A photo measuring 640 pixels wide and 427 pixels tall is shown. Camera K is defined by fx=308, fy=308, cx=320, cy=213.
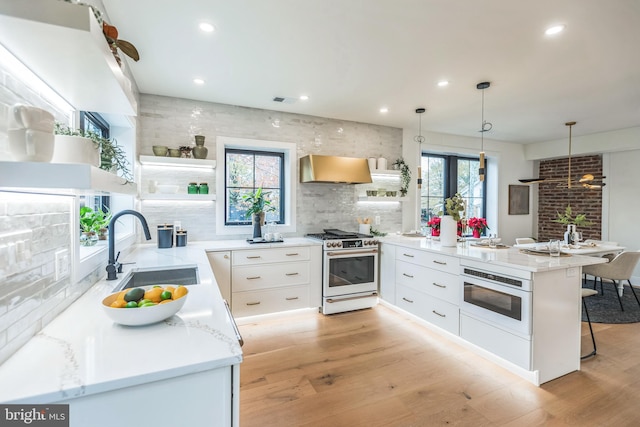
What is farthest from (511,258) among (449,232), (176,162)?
Result: (176,162)

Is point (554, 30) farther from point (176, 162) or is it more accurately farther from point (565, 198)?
point (565, 198)

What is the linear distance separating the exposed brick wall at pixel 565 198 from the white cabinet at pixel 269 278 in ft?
17.0

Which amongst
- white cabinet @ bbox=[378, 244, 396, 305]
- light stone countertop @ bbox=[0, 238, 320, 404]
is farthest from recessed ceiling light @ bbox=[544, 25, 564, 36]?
light stone countertop @ bbox=[0, 238, 320, 404]

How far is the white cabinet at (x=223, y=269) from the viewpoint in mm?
3404

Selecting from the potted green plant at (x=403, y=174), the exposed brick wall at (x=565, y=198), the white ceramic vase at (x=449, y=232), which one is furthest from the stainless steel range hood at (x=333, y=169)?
the exposed brick wall at (x=565, y=198)

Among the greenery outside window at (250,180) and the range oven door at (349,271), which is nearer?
the range oven door at (349,271)

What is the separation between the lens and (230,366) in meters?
0.98

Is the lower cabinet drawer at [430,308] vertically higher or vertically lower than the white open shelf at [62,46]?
lower

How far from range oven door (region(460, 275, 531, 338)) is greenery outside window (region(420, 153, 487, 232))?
2782 mm

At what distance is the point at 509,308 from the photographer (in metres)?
2.54

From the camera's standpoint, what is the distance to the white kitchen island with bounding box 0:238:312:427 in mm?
816

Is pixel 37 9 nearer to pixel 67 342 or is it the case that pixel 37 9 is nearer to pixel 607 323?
pixel 67 342

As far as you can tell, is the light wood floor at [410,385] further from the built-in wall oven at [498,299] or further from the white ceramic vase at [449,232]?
the white ceramic vase at [449,232]

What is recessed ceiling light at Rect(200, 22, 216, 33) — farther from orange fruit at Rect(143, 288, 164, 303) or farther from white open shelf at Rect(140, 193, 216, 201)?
orange fruit at Rect(143, 288, 164, 303)
